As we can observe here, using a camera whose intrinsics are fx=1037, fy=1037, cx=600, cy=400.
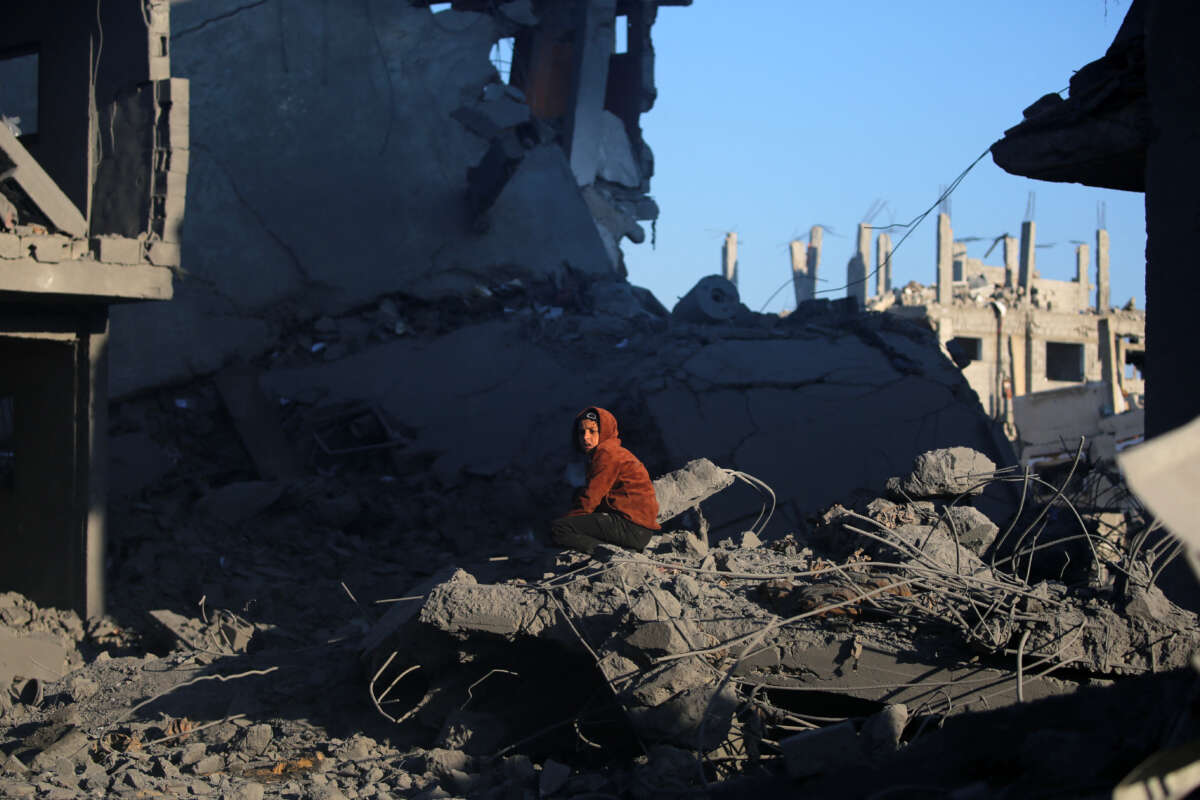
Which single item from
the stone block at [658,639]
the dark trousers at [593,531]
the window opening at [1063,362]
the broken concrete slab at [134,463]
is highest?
the dark trousers at [593,531]

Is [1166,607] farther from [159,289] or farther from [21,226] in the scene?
[21,226]

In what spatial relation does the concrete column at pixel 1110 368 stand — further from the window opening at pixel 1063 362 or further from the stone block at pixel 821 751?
the stone block at pixel 821 751

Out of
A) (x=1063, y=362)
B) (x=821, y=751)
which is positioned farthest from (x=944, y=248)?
(x=821, y=751)

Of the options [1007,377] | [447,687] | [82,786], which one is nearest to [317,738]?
[447,687]

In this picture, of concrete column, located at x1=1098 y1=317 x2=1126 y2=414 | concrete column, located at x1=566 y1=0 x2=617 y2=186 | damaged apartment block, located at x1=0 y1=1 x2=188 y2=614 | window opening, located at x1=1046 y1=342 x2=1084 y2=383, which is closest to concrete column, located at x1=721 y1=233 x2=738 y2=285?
window opening, located at x1=1046 y1=342 x2=1084 y2=383

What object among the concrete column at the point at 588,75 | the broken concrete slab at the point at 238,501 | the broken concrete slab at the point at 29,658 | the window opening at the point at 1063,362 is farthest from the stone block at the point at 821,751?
the window opening at the point at 1063,362

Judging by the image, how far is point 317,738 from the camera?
473 cm

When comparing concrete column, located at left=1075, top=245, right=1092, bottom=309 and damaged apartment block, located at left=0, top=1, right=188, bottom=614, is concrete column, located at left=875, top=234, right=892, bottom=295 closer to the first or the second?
concrete column, located at left=1075, top=245, right=1092, bottom=309

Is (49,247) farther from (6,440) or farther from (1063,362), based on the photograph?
(1063,362)

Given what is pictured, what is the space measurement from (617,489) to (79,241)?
12.5ft

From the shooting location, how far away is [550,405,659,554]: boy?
511 cm

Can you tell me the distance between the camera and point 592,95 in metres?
14.9

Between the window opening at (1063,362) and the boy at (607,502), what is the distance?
22.9 meters

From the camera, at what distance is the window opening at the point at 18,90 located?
986 centimetres
